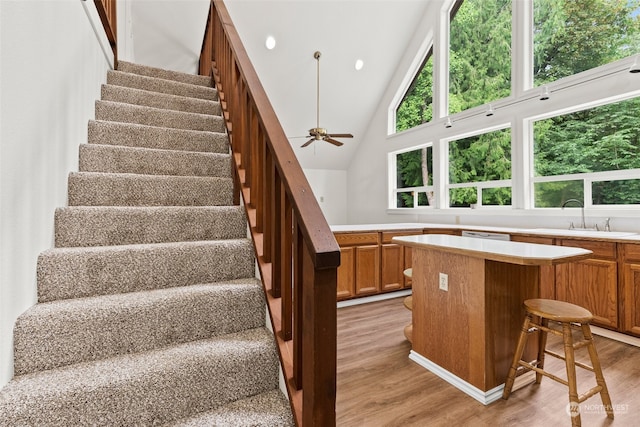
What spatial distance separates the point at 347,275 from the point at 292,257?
2.65m

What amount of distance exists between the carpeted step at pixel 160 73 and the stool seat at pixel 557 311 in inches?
138

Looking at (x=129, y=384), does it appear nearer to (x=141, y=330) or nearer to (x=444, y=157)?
(x=141, y=330)

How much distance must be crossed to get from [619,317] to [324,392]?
3.22 m

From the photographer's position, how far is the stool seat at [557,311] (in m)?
1.68

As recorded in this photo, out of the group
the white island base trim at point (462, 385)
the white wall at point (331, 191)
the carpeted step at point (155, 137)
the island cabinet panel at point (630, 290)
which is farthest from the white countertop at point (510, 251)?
the white wall at point (331, 191)

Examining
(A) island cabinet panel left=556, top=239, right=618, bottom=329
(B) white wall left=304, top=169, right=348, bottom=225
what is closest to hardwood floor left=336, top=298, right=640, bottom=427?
(A) island cabinet panel left=556, top=239, right=618, bottom=329

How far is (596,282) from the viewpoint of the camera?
2.92 metres

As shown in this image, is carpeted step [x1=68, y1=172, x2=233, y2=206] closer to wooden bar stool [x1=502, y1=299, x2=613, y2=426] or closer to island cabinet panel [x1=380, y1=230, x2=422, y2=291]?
wooden bar stool [x1=502, y1=299, x2=613, y2=426]

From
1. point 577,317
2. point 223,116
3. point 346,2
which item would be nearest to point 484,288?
point 577,317

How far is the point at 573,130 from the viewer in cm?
369

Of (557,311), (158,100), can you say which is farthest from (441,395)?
(158,100)

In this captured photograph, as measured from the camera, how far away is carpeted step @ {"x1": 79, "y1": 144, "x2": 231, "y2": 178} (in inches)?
74.2

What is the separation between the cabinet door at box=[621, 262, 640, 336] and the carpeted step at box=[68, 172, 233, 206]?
337cm

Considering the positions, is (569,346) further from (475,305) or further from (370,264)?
(370,264)
